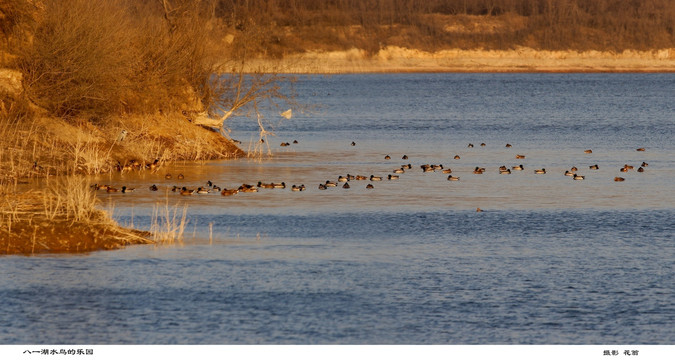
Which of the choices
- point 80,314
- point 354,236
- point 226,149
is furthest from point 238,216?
point 226,149

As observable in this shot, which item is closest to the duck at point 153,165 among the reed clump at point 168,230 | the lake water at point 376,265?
the lake water at point 376,265

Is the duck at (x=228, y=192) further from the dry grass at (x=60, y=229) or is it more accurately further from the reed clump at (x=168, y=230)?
the dry grass at (x=60, y=229)

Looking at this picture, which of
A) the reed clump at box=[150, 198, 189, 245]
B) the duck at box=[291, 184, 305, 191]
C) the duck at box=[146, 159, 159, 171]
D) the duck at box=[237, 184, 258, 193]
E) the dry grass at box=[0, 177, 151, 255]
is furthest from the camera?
the duck at box=[146, 159, 159, 171]

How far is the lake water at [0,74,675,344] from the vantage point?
16344 millimetres

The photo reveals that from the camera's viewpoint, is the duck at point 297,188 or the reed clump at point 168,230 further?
the duck at point 297,188

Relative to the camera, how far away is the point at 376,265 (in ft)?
68.7

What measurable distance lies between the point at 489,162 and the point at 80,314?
26358 millimetres

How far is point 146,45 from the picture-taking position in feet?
135

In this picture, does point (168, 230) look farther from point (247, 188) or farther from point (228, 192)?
point (247, 188)

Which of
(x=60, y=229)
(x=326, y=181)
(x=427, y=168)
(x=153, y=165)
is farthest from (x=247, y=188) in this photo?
Answer: (x=60, y=229)

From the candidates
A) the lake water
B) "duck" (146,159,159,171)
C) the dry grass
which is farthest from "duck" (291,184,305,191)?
the dry grass

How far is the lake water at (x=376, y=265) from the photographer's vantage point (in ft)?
53.6

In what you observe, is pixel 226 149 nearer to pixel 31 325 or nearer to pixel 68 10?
pixel 68 10

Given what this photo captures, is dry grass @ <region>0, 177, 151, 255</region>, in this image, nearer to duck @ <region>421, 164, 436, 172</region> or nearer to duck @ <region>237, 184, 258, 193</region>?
duck @ <region>237, 184, 258, 193</region>
